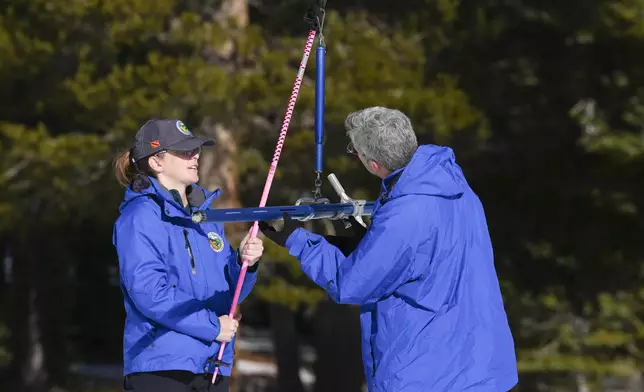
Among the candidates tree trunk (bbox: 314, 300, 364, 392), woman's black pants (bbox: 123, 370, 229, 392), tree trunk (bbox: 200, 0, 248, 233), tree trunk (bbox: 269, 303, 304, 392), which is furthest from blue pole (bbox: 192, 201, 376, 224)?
tree trunk (bbox: 269, 303, 304, 392)

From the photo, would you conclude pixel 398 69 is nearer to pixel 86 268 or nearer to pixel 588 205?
pixel 588 205

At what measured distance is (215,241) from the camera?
4.09 meters

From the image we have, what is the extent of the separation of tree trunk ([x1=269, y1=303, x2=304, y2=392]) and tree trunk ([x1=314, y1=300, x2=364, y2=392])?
1631 millimetres

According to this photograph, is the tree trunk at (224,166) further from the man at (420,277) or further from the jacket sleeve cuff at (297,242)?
the man at (420,277)

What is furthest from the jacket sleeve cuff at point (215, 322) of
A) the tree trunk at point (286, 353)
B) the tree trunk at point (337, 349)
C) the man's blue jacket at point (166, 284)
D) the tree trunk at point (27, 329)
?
the tree trunk at point (27, 329)

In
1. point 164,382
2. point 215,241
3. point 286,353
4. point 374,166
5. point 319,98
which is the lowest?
point 286,353

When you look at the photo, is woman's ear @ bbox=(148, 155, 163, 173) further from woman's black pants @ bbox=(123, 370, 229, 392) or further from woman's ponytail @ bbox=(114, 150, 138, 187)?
woman's black pants @ bbox=(123, 370, 229, 392)

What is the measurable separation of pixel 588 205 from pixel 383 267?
36.6 ft

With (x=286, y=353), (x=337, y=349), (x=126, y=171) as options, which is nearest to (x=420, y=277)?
(x=126, y=171)

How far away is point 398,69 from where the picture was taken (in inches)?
450

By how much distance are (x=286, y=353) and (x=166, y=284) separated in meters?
15.1

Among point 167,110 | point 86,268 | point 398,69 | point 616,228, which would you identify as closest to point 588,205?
point 616,228

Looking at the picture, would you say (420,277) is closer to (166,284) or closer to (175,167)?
(166,284)

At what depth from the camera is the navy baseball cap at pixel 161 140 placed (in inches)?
158
